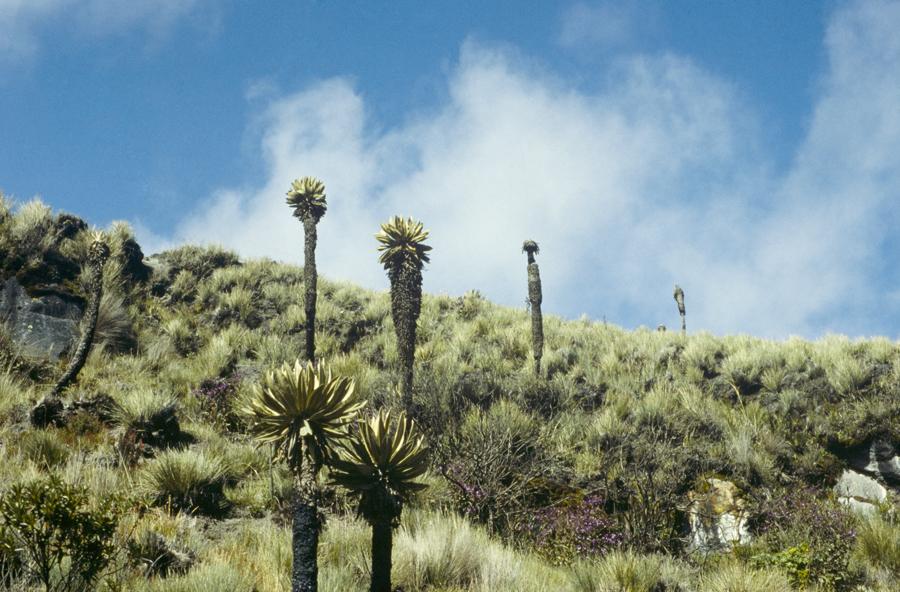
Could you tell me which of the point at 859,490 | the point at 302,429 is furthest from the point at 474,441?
the point at 859,490

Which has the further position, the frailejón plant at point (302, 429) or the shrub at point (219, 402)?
the shrub at point (219, 402)

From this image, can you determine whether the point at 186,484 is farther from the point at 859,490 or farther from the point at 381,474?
the point at 859,490

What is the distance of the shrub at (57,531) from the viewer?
5.27 m

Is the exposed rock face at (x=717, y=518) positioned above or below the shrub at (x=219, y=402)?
below

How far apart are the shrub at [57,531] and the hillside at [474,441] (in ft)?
0.76

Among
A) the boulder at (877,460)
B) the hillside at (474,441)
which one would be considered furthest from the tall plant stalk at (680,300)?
the boulder at (877,460)

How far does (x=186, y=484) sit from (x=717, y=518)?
30.1ft

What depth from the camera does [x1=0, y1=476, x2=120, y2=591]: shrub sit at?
5.27 meters

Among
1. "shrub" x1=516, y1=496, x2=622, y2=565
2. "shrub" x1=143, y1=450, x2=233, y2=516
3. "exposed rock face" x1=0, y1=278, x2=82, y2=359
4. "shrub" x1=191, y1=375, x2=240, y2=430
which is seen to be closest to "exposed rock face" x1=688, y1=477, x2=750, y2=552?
"shrub" x1=516, y1=496, x2=622, y2=565

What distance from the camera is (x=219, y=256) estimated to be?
939 inches

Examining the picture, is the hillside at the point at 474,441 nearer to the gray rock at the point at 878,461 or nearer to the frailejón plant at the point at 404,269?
the gray rock at the point at 878,461

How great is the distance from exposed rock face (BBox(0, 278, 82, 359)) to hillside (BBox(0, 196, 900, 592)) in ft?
0.15

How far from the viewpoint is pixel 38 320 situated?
1522 cm

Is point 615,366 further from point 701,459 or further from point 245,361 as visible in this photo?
point 245,361
